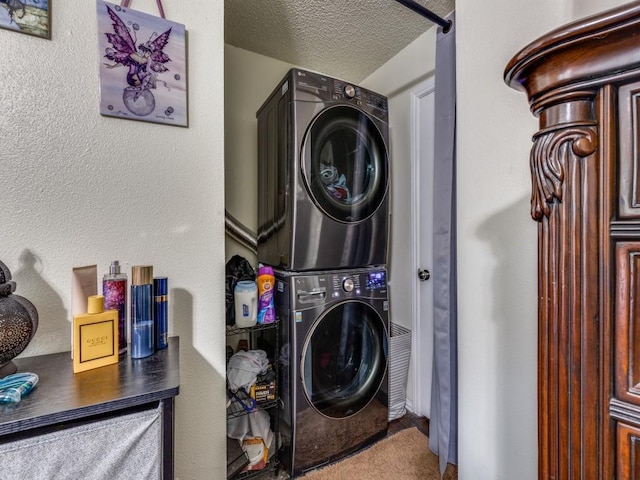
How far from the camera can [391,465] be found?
1656mm

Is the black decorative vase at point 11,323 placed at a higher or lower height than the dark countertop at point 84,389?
higher

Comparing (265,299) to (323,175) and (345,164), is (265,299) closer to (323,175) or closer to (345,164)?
(323,175)

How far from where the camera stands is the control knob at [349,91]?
1701 mm

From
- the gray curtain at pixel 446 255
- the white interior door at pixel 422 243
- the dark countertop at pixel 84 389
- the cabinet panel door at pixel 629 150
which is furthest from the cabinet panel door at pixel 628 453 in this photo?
the white interior door at pixel 422 243

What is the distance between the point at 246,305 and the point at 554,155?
135 cm

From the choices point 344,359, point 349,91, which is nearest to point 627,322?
point 344,359

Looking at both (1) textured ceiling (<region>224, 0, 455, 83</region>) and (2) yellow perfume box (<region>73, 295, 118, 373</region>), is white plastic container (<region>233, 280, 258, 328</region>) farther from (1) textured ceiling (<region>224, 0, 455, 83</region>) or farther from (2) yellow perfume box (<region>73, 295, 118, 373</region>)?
(1) textured ceiling (<region>224, 0, 455, 83</region>)

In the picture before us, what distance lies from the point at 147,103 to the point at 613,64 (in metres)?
1.31

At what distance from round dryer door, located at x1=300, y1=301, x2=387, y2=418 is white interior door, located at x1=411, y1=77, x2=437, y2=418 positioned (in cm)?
41

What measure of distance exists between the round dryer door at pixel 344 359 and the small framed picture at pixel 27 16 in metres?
→ 1.57

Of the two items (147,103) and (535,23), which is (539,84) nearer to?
(535,23)

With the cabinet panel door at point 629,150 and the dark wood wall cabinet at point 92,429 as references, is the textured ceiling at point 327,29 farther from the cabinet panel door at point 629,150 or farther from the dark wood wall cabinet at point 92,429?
the dark wood wall cabinet at point 92,429

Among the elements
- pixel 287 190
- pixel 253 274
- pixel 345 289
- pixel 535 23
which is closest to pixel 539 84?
Result: pixel 535 23

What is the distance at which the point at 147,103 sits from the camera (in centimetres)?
114
